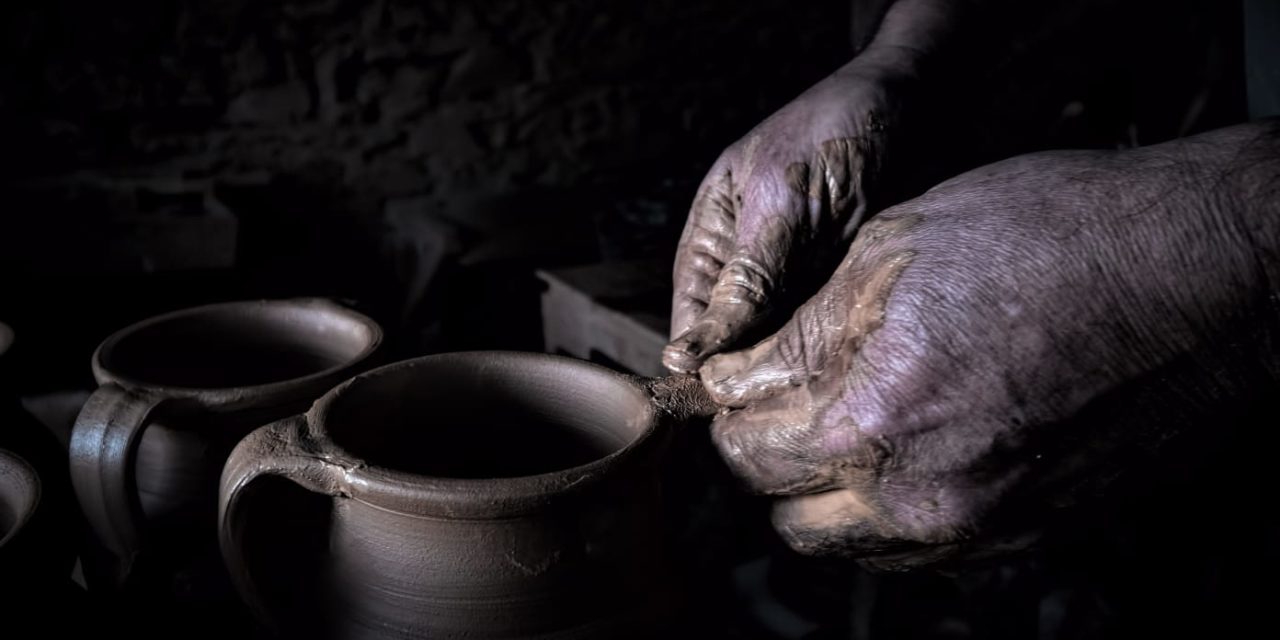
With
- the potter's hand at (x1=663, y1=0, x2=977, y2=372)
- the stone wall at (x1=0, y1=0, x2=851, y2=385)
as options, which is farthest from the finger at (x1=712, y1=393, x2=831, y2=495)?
the stone wall at (x1=0, y1=0, x2=851, y2=385)

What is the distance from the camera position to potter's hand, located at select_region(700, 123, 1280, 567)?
928 millimetres

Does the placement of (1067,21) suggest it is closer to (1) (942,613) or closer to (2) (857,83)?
(2) (857,83)

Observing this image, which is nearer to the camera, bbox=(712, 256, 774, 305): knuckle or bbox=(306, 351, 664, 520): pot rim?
bbox=(306, 351, 664, 520): pot rim

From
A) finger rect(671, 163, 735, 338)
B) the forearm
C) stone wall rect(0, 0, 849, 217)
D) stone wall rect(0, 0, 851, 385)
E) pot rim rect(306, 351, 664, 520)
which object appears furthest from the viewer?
stone wall rect(0, 0, 849, 217)

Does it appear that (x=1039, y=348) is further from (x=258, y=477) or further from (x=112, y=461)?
(x=112, y=461)

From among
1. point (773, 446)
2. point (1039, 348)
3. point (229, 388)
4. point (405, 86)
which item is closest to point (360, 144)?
point (405, 86)

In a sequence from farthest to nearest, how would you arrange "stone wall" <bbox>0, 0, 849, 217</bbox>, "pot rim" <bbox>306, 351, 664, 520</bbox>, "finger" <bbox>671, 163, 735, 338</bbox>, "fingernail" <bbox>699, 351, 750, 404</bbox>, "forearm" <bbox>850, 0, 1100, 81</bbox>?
1. "stone wall" <bbox>0, 0, 849, 217</bbox>
2. "forearm" <bbox>850, 0, 1100, 81</bbox>
3. "finger" <bbox>671, 163, 735, 338</bbox>
4. "fingernail" <bbox>699, 351, 750, 404</bbox>
5. "pot rim" <bbox>306, 351, 664, 520</bbox>

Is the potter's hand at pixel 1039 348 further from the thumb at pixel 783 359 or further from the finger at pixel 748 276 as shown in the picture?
the finger at pixel 748 276

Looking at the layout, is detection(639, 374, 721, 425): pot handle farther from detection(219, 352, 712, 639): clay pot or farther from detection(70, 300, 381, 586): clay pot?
detection(70, 300, 381, 586): clay pot

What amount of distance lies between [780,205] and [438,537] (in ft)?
2.07

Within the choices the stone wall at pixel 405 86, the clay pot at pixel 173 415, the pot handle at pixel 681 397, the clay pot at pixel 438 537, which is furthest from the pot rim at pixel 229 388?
the stone wall at pixel 405 86

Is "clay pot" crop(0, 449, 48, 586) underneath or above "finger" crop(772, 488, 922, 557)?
above

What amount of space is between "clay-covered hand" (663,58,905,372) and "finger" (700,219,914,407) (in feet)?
0.19

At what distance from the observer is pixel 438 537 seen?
2.94 ft
